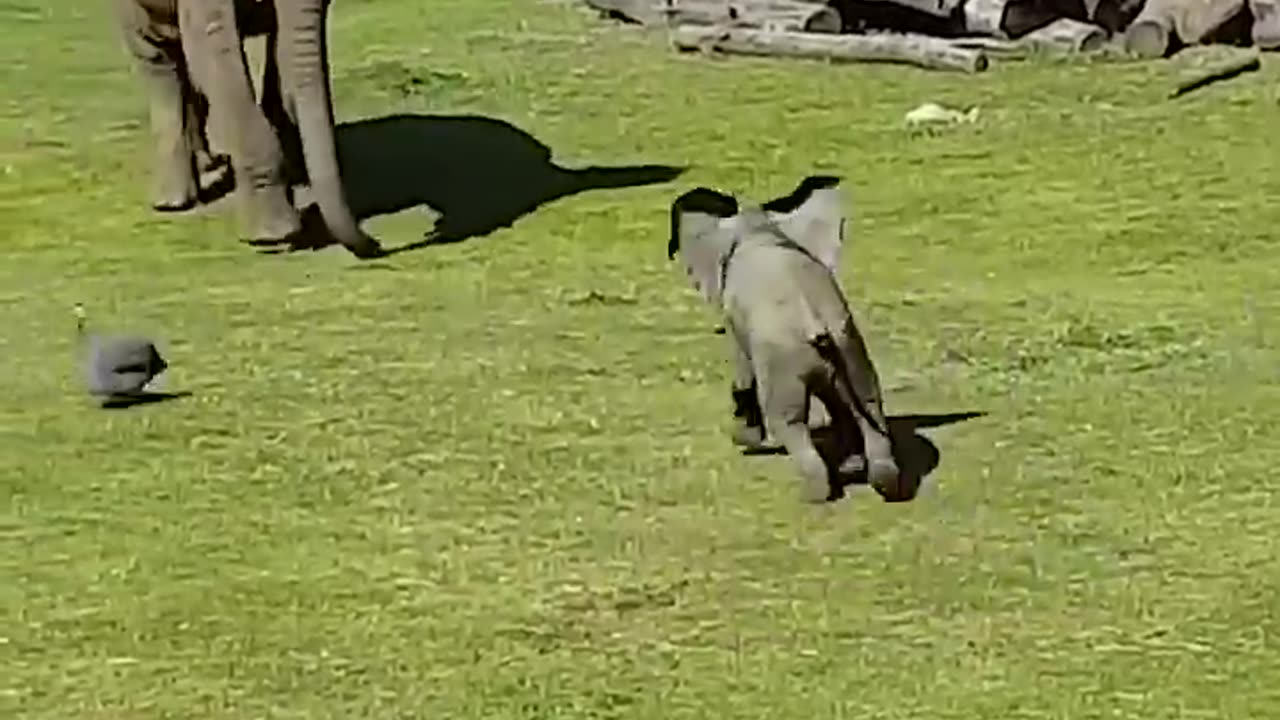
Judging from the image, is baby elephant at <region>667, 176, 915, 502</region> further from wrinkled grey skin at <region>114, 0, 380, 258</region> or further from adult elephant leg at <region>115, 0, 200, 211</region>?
adult elephant leg at <region>115, 0, 200, 211</region>

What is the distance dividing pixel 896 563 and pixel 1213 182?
4.78 metres

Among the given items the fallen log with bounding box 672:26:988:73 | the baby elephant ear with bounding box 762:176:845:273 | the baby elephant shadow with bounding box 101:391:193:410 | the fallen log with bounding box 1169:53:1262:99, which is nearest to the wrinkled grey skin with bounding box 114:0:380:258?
the baby elephant shadow with bounding box 101:391:193:410

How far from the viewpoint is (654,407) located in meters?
8.30

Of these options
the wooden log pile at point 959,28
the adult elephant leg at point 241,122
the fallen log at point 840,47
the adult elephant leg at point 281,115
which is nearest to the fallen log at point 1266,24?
the wooden log pile at point 959,28

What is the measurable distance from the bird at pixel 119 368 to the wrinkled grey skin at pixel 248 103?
1958mm

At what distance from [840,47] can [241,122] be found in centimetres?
410

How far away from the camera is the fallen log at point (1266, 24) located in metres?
14.1

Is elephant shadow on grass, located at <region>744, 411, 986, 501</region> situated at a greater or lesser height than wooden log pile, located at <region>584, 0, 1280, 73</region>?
greater

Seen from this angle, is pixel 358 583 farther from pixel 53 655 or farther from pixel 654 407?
pixel 654 407

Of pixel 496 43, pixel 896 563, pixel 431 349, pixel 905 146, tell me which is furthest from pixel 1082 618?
pixel 496 43

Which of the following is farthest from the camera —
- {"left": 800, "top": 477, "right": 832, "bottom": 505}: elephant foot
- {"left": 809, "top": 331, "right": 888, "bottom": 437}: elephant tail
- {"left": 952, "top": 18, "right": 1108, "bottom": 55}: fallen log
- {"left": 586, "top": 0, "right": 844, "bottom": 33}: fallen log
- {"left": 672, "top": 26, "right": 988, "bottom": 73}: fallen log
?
{"left": 586, "top": 0, "right": 844, "bottom": 33}: fallen log

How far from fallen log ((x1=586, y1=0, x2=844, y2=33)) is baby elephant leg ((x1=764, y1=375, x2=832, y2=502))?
7.47 meters

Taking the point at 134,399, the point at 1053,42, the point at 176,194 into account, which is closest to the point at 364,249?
the point at 176,194

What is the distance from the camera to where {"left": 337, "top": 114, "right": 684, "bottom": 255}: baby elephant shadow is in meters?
11.3
